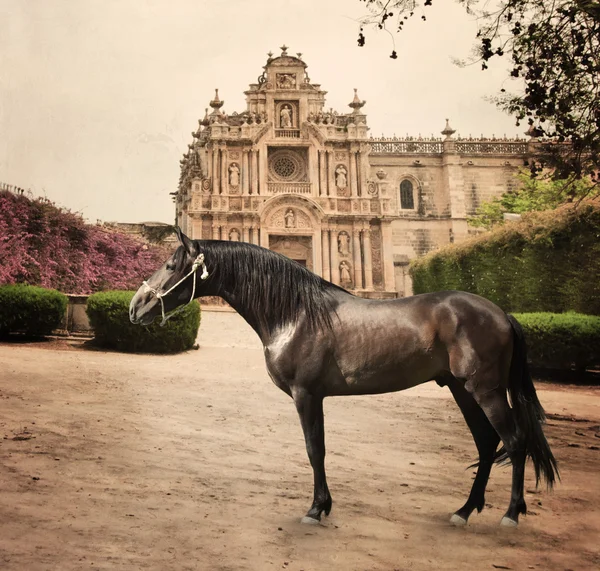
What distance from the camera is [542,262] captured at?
12.7 m

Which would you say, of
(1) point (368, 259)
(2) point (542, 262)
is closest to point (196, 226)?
(1) point (368, 259)

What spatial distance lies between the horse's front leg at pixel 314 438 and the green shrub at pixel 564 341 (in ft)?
25.0

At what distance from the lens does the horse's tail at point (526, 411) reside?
3.25 m

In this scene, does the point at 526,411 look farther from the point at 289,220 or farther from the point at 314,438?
the point at 289,220

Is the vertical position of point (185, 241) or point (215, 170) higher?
point (215, 170)

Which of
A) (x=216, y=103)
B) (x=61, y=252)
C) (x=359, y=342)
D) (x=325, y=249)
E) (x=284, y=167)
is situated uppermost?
(x=216, y=103)

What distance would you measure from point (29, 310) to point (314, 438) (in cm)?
922

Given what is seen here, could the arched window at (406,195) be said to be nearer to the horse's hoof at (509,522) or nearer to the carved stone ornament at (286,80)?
the carved stone ornament at (286,80)

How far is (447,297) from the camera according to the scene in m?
3.29

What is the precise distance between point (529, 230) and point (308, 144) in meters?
17.4

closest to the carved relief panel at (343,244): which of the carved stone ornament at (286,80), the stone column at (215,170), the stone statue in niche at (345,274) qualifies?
the stone statue in niche at (345,274)

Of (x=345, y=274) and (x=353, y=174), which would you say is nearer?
(x=345, y=274)

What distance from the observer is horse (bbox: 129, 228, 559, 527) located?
3.13 m

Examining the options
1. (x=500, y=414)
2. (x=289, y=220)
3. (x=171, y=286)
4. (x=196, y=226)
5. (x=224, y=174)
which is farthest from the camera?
(x=224, y=174)
